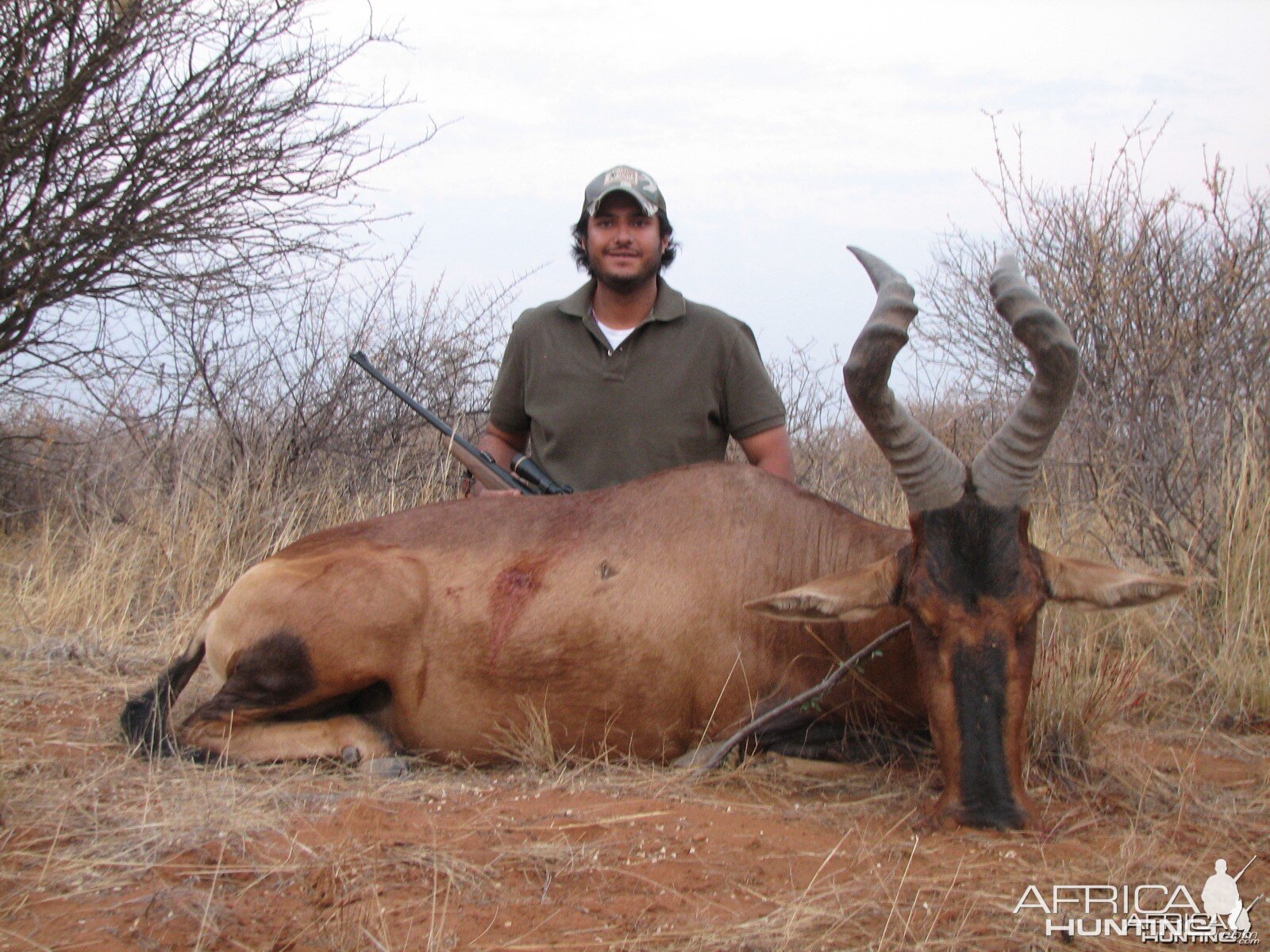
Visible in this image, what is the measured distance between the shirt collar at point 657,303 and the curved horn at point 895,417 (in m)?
2.46

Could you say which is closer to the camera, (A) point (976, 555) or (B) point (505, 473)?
(A) point (976, 555)

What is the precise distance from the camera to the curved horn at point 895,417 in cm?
409

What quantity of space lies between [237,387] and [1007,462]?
7340 mm

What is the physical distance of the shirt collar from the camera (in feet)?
21.5

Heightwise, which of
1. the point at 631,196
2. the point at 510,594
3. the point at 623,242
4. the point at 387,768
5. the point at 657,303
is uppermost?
the point at 631,196

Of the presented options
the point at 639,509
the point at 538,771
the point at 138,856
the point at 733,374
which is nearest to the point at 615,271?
the point at 733,374

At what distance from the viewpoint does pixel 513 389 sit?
6930mm

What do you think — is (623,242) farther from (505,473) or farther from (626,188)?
(505,473)

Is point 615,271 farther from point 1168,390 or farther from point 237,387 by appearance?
point 237,387

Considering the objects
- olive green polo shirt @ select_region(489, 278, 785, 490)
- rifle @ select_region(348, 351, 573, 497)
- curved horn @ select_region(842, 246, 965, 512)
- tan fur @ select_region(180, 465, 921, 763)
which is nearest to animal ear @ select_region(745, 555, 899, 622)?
curved horn @ select_region(842, 246, 965, 512)

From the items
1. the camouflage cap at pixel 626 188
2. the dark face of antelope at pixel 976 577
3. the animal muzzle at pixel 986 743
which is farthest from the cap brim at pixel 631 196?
the animal muzzle at pixel 986 743

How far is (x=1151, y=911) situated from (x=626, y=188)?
4.52 metres

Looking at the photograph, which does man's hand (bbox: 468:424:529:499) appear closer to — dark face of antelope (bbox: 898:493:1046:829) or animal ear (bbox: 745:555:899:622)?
animal ear (bbox: 745:555:899:622)

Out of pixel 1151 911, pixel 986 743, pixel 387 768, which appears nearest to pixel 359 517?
pixel 387 768
